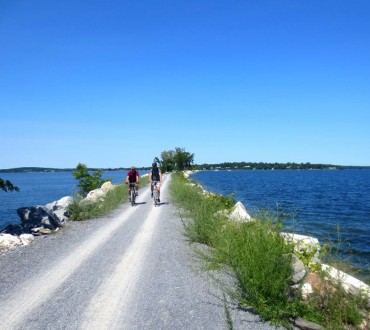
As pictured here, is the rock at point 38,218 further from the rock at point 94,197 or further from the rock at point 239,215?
the rock at point 239,215

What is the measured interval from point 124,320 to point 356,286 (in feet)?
12.5

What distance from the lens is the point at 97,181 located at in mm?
39625

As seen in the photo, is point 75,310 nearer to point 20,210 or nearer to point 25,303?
point 25,303

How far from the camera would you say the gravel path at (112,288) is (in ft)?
17.2

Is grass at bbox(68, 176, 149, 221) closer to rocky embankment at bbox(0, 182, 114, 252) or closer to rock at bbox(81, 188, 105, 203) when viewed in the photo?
rocky embankment at bbox(0, 182, 114, 252)

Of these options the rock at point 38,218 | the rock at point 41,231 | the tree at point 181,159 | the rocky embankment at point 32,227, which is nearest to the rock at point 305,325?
the rocky embankment at point 32,227

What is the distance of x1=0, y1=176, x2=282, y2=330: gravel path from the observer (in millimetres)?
5230

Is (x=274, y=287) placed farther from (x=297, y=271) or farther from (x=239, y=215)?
(x=239, y=215)

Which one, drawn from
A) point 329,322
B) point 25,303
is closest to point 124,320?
point 25,303

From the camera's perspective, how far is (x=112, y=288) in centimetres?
650

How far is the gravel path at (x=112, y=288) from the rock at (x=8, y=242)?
839 millimetres

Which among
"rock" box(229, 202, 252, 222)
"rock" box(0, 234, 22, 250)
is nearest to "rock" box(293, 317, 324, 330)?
"rock" box(229, 202, 252, 222)

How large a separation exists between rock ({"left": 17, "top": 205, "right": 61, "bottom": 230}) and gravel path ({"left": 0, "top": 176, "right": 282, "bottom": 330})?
287cm

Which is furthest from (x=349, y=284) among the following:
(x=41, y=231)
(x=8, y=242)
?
(x=41, y=231)
